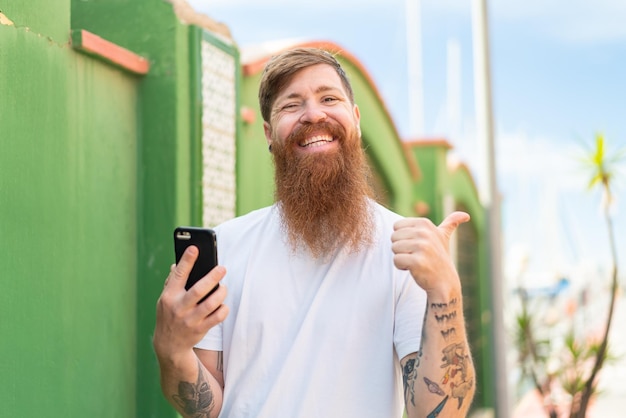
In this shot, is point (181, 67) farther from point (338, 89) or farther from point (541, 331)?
point (541, 331)

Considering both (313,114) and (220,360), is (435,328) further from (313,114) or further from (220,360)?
(313,114)

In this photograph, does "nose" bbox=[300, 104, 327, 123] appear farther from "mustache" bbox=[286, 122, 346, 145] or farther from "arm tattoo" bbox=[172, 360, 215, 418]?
"arm tattoo" bbox=[172, 360, 215, 418]

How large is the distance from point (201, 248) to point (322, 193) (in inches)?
21.7

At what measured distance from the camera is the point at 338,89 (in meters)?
2.94

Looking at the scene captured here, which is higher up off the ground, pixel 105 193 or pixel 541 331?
pixel 105 193

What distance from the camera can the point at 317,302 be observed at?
2.57 meters

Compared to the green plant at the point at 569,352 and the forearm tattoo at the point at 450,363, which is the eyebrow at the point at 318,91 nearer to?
the forearm tattoo at the point at 450,363

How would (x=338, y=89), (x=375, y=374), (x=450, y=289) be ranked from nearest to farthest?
(x=450, y=289), (x=375, y=374), (x=338, y=89)

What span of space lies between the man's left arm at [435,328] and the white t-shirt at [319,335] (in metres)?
0.10

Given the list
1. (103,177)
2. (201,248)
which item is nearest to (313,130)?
(201,248)

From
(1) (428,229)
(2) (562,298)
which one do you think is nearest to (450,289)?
(1) (428,229)

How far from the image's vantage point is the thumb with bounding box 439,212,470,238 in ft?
8.04

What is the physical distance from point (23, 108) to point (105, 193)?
78 cm

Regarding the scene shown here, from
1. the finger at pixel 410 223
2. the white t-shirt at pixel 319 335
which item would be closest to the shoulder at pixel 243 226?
the white t-shirt at pixel 319 335
